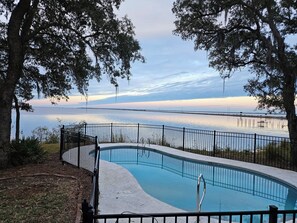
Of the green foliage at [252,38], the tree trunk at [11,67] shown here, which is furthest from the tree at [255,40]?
the tree trunk at [11,67]

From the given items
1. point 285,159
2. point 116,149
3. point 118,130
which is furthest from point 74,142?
point 118,130

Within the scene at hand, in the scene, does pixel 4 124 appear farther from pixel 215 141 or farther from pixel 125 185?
pixel 215 141

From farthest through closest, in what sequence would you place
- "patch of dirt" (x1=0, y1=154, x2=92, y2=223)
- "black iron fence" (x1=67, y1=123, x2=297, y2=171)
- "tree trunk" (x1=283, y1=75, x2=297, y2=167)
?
"black iron fence" (x1=67, y1=123, x2=297, y2=171) → "tree trunk" (x1=283, y1=75, x2=297, y2=167) → "patch of dirt" (x1=0, y1=154, x2=92, y2=223)

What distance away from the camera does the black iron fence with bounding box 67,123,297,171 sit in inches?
493

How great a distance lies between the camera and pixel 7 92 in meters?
8.79

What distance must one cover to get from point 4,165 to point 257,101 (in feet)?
32.3

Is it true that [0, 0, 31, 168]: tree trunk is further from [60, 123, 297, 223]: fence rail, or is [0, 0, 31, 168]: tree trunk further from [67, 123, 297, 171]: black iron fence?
[67, 123, 297, 171]: black iron fence

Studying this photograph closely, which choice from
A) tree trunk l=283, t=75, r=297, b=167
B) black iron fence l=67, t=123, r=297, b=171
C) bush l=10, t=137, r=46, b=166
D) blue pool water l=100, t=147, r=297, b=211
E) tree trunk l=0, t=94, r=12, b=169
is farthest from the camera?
black iron fence l=67, t=123, r=297, b=171

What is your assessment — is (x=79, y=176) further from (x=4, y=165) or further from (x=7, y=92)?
(x=7, y=92)

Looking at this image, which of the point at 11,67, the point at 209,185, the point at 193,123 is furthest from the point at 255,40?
the point at 193,123

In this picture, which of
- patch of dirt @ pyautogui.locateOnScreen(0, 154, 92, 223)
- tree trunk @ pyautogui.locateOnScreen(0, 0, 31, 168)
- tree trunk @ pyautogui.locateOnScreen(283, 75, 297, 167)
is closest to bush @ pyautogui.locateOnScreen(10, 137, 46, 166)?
tree trunk @ pyautogui.locateOnScreen(0, 0, 31, 168)

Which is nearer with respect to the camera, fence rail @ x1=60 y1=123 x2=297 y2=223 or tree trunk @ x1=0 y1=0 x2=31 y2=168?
tree trunk @ x1=0 y1=0 x2=31 y2=168

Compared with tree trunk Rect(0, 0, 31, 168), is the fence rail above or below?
below

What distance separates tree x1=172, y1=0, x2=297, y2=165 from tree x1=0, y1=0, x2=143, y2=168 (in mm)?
4126
